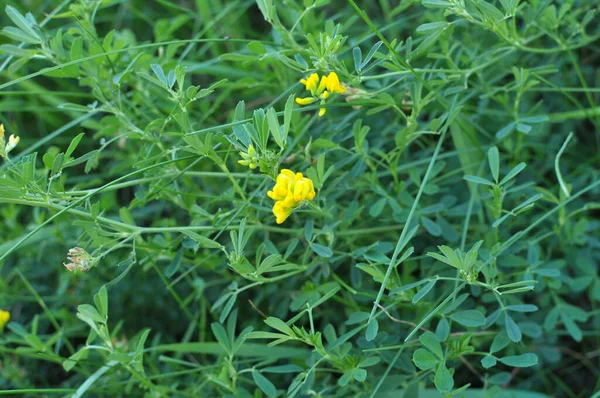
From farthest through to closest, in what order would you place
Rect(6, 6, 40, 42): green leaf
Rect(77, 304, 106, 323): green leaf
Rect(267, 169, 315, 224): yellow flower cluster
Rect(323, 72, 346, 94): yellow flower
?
Rect(6, 6, 40, 42): green leaf → Rect(77, 304, 106, 323): green leaf → Rect(323, 72, 346, 94): yellow flower → Rect(267, 169, 315, 224): yellow flower cluster

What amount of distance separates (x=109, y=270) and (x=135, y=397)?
446 millimetres

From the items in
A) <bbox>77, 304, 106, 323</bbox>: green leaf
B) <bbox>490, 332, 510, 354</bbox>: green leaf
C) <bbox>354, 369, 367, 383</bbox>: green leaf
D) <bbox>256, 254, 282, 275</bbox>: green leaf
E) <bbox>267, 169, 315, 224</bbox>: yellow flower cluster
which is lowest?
<bbox>490, 332, 510, 354</bbox>: green leaf

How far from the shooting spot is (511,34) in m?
1.65

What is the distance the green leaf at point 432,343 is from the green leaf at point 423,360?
1 cm

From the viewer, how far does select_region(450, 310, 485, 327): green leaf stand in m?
1.38

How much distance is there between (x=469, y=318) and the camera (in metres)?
1.40

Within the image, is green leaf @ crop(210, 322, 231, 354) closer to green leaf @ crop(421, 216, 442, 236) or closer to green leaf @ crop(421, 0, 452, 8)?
green leaf @ crop(421, 216, 442, 236)

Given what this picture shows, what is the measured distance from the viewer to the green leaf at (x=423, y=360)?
131cm

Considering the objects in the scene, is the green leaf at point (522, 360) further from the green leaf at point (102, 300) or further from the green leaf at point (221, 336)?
the green leaf at point (102, 300)

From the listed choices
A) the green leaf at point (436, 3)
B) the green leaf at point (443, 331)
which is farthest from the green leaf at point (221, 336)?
the green leaf at point (436, 3)

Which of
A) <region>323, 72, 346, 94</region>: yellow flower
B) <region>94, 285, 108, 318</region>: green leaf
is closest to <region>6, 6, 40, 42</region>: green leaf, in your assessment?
<region>94, 285, 108, 318</region>: green leaf

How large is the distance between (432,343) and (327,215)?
356mm

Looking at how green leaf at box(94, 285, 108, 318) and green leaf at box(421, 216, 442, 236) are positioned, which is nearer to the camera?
green leaf at box(94, 285, 108, 318)

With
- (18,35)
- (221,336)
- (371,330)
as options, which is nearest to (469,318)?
(371,330)
